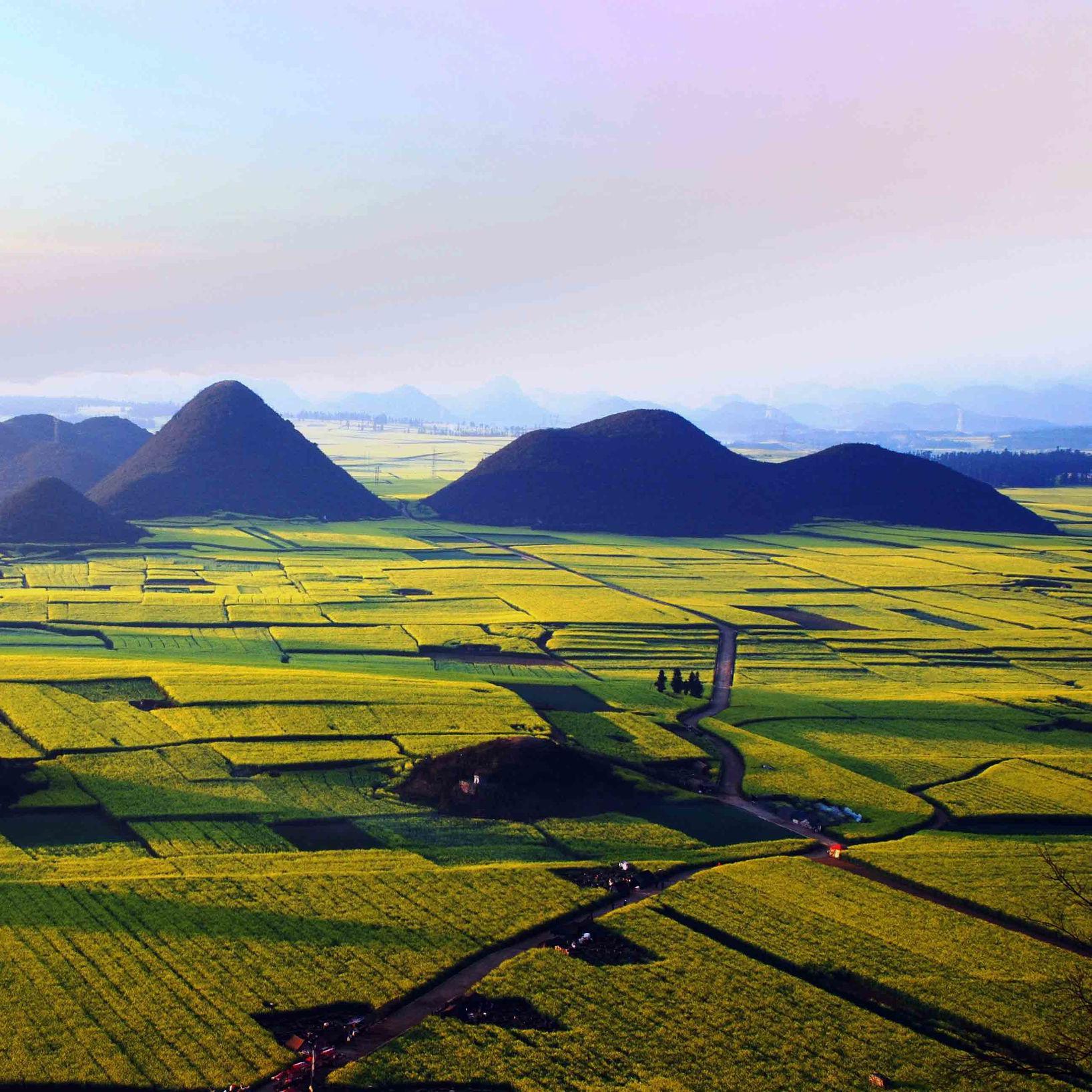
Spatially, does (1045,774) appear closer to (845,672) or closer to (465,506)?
(845,672)

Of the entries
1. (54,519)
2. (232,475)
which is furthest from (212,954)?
(232,475)

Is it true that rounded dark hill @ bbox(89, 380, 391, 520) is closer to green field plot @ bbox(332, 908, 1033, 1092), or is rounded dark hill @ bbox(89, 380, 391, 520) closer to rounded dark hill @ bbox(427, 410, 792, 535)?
rounded dark hill @ bbox(427, 410, 792, 535)

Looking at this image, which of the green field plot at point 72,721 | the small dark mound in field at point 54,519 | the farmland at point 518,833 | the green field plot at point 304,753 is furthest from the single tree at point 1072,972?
the small dark mound in field at point 54,519

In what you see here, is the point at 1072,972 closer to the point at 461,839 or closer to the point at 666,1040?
the point at 666,1040

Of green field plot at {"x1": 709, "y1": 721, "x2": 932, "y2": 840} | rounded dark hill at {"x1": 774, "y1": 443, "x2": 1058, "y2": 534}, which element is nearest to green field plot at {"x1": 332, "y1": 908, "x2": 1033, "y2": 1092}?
green field plot at {"x1": 709, "y1": 721, "x2": 932, "y2": 840}

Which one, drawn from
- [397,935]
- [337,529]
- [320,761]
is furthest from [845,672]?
[337,529]

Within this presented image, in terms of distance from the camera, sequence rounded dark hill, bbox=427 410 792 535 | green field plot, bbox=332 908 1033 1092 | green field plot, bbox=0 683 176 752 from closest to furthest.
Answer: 1. green field plot, bbox=332 908 1033 1092
2. green field plot, bbox=0 683 176 752
3. rounded dark hill, bbox=427 410 792 535
